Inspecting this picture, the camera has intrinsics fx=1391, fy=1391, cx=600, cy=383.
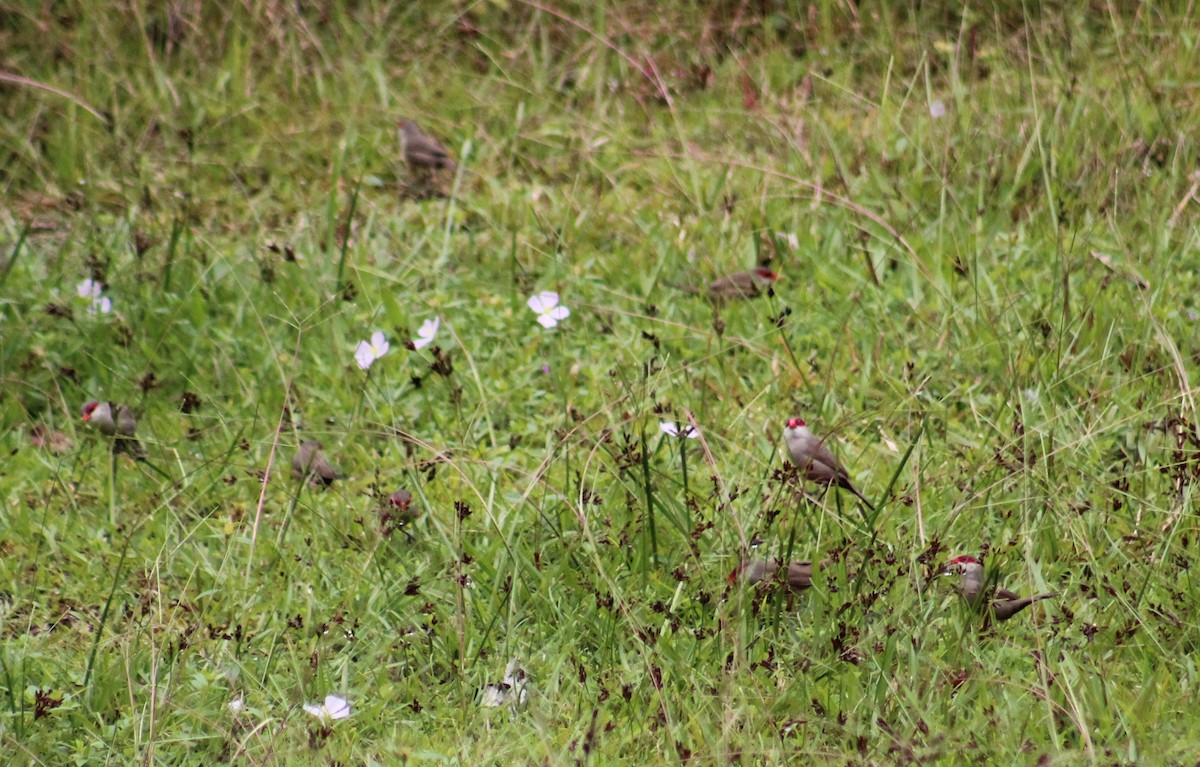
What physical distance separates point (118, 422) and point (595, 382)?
1.24 metres

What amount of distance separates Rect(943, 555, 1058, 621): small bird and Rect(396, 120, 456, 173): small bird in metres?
2.79

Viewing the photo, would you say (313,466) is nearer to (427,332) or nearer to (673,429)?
(427,332)

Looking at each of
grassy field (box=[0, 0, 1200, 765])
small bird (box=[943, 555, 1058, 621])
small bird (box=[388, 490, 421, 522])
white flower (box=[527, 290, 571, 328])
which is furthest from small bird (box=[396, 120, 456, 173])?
small bird (box=[943, 555, 1058, 621])

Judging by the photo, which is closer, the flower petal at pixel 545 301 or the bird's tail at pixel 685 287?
the flower petal at pixel 545 301

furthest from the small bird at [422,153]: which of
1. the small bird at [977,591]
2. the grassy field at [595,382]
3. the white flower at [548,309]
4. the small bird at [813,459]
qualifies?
the small bird at [977,591]

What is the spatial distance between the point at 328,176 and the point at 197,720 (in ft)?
9.11

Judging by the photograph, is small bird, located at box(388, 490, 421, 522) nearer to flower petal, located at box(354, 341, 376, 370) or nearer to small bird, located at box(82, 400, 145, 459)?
flower petal, located at box(354, 341, 376, 370)

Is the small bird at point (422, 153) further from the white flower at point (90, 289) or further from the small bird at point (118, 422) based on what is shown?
the small bird at point (118, 422)

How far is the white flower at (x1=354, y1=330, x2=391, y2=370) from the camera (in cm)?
374

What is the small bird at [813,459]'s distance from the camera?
292 centimetres

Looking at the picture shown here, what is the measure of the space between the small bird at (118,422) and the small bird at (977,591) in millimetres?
2069

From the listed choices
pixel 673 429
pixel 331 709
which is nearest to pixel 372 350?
pixel 673 429

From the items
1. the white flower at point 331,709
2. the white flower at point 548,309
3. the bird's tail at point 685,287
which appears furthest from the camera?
the bird's tail at point 685,287

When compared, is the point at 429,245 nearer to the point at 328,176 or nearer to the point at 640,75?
the point at 328,176
